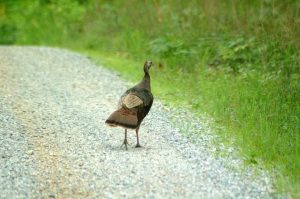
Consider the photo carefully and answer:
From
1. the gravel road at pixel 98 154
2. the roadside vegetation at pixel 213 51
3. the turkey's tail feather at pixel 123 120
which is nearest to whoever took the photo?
the gravel road at pixel 98 154

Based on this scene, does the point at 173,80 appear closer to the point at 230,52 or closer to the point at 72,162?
the point at 230,52

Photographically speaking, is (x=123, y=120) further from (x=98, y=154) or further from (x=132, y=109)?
(x=98, y=154)

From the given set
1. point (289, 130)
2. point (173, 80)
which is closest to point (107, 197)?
point (289, 130)

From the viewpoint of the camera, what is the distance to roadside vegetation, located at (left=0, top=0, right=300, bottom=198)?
8.29 m

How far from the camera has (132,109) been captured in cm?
769

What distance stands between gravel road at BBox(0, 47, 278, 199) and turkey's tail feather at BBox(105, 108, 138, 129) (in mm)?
373

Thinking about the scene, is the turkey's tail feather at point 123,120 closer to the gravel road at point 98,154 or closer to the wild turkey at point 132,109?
the wild turkey at point 132,109

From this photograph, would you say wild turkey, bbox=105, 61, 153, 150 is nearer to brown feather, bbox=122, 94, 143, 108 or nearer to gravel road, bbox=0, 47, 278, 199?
brown feather, bbox=122, 94, 143, 108

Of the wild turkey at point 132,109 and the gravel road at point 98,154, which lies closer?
the gravel road at point 98,154

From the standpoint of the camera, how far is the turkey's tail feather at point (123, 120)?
747 centimetres

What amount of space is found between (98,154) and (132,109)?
637 mm

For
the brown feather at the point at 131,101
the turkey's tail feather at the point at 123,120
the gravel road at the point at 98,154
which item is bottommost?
the gravel road at the point at 98,154

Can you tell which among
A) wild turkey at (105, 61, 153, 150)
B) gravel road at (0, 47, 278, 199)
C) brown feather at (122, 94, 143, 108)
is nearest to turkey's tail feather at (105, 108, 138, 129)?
wild turkey at (105, 61, 153, 150)

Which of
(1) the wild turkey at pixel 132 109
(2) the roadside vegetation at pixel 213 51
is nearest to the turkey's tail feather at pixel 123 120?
(1) the wild turkey at pixel 132 109
